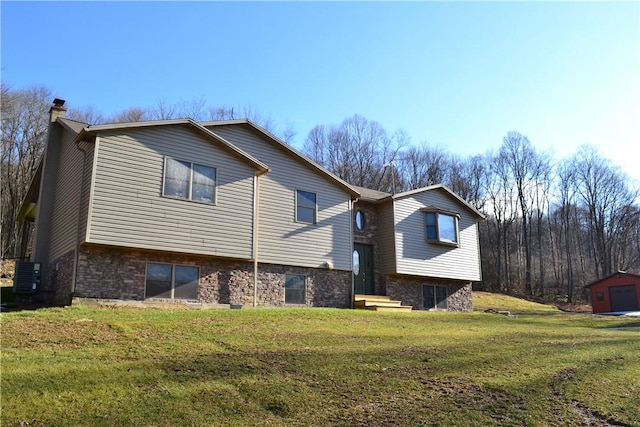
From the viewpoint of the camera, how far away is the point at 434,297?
21656 millimetres

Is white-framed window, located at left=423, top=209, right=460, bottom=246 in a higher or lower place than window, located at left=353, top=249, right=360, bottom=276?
higher

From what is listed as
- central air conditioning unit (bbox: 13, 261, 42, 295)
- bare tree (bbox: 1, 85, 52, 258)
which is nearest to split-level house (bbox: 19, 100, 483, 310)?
central air conditioning unit (bbox: 13, 261, 42, 295)

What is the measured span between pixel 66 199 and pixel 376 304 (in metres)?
10.5

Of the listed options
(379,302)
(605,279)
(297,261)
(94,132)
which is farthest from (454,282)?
(94,132)

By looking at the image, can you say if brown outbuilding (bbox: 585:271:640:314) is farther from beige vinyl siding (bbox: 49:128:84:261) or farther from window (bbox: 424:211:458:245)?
beige vinyl siding (bbox: 49:128:84:261)

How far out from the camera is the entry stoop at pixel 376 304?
59.6 feet

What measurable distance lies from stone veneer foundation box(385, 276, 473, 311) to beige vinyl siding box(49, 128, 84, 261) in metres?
11.4

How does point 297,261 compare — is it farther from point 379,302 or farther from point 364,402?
point 364,402

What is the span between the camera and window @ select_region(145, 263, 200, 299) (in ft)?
46.3

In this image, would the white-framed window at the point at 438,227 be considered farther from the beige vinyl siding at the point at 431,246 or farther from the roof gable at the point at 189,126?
the roof gable at the point at 189,126

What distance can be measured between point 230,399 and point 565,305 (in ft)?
125

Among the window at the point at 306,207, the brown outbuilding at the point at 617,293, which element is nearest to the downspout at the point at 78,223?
the window at the point at 306,207

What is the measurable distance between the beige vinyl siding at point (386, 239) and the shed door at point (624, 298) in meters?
17.3

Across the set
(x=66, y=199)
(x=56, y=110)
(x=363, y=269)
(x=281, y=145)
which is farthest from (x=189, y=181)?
(x=363, y=269)
